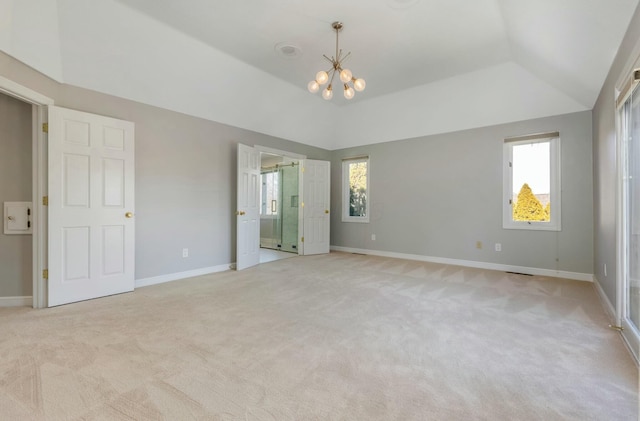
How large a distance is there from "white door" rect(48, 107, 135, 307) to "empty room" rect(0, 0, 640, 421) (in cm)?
2

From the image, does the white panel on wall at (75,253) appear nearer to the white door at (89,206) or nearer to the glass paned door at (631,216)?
the white door at (89,206)

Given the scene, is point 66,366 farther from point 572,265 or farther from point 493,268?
point 572,265

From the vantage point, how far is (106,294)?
3.34 m

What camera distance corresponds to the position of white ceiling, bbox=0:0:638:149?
105 inches

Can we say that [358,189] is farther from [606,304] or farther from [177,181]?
[606,304]

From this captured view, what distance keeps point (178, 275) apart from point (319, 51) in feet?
12.4

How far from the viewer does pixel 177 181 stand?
4105mm

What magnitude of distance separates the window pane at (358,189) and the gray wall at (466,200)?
25 centimetres

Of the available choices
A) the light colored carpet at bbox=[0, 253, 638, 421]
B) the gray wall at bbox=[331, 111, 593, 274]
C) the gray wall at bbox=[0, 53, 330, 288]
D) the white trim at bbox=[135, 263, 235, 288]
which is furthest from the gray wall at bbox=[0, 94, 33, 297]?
the gray wall at bbox=[331, 111, 593, 274]

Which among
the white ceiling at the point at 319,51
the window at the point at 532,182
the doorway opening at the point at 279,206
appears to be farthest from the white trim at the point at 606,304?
the doorway opening at the point at 279,206

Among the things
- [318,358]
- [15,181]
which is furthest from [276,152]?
[318,358]

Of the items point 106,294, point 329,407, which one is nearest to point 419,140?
point 329,407

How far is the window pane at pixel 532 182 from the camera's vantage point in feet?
14.4

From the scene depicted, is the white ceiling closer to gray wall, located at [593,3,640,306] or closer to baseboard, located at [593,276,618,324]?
gray wall, located at [593,3,640,306]
